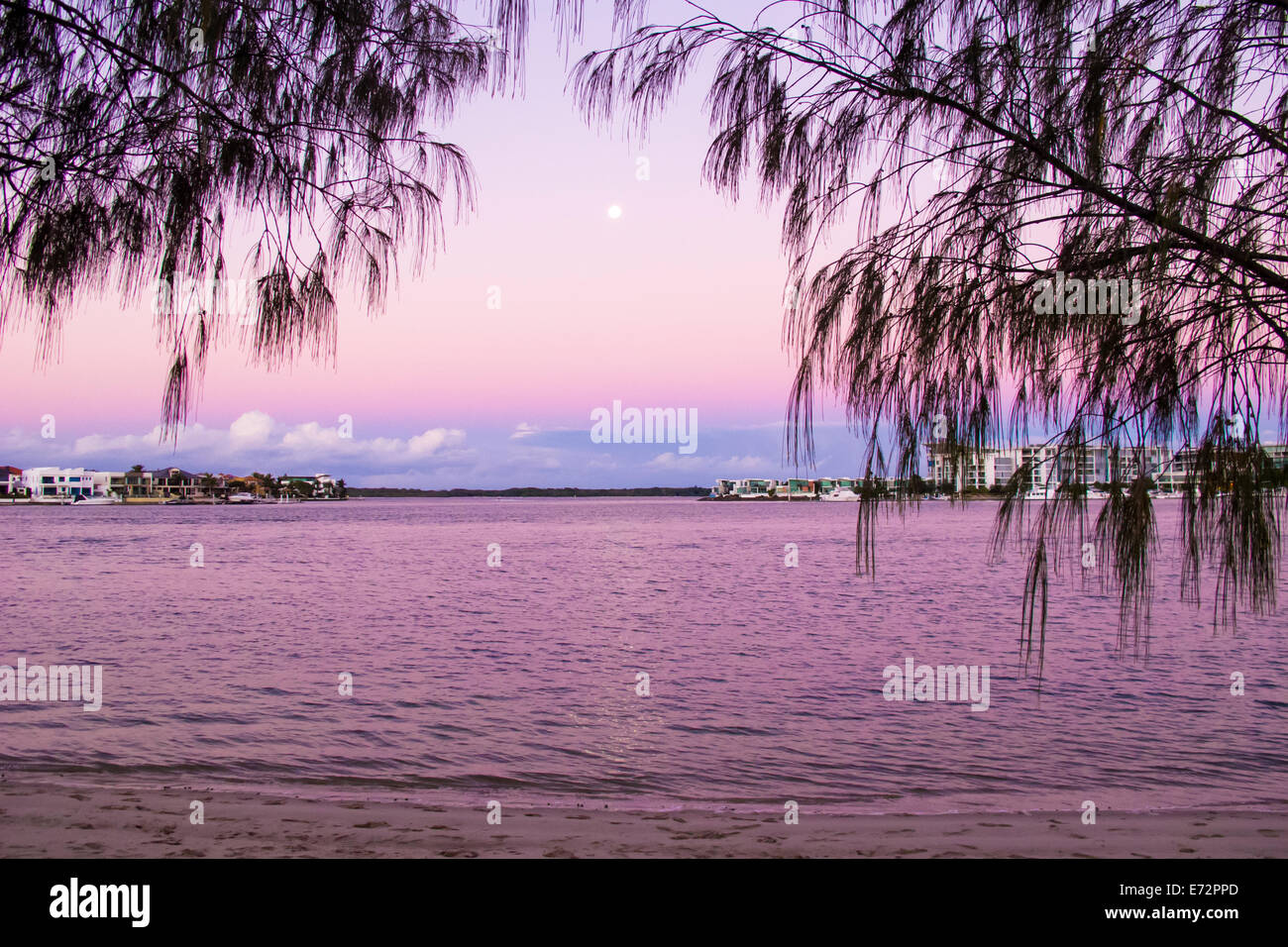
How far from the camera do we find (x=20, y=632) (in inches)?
786

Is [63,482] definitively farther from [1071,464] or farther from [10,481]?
[1071,464]

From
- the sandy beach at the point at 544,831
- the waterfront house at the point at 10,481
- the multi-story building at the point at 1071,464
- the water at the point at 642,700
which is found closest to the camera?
the multi-story building at the point at 1071,464

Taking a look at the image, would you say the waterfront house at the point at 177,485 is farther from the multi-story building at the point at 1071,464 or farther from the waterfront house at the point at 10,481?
the multi-story building at the point at 1071,464

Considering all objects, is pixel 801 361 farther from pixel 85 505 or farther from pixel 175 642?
pixel 85 505

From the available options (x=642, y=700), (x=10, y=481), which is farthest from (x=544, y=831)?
(x=10, y=481)

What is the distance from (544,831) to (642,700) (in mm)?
6698

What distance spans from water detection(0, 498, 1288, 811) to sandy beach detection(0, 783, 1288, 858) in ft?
2.99

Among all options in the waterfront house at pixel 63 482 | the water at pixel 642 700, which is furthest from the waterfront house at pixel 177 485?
the water at pixel 642 700

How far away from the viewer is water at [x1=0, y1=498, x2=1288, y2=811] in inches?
342

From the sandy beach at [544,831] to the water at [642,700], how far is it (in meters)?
0.91

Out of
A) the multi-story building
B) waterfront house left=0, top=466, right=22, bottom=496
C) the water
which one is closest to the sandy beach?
the water

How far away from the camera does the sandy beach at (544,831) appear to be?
555cm

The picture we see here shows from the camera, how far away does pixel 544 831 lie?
6266 millimetres
